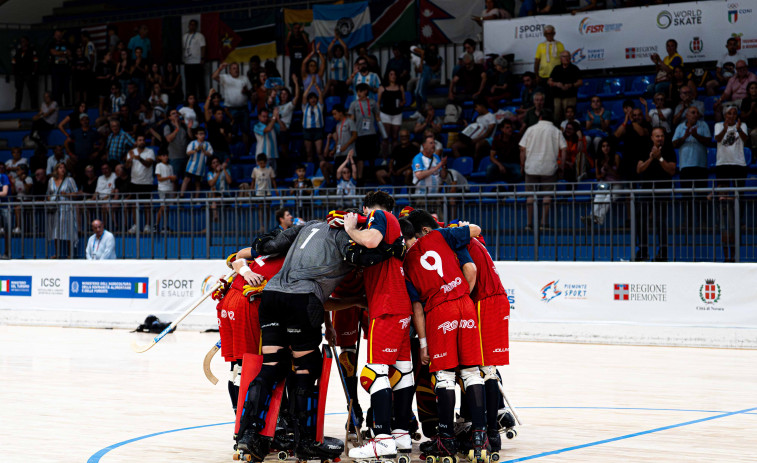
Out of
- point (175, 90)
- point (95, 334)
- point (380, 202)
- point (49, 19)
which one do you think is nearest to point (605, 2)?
point (175, 90)

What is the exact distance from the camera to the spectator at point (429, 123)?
20359 millimetres

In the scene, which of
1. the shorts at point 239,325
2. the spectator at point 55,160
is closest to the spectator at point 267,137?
the spectator at point 55,160

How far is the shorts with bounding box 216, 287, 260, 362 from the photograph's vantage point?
7965mm

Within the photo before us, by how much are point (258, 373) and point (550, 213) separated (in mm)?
9704

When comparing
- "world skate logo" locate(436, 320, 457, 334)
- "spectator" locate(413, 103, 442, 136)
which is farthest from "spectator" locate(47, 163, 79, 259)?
"world skate logo" locate(436, 320, 457, 334)

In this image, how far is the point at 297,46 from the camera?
79.0 feet

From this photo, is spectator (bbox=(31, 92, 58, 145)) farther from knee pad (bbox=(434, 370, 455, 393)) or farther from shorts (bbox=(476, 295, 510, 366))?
knee pad (bbox=(434, 370, 455, 393))

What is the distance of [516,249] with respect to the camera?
16.9m

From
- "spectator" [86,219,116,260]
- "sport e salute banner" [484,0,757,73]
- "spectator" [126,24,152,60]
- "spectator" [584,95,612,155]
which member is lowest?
"spectator" [86,219,116,260]

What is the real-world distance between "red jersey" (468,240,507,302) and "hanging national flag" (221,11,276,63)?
19307 millimetres

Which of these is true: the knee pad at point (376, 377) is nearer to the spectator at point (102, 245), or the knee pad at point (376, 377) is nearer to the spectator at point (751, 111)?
the spectator at point (751, 111)

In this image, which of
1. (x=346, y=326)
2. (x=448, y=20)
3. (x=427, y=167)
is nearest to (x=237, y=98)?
(x=448, y=20)

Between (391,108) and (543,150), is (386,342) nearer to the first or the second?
(543,150)

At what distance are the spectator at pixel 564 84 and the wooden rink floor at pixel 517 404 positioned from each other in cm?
553
